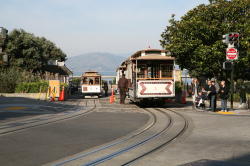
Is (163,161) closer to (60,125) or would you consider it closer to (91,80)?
(60,125)

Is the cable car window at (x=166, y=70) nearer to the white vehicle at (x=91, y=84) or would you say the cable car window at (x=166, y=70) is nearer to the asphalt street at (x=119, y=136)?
the asphalt street at (x=119, y=136)

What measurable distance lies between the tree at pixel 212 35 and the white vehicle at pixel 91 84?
867cm

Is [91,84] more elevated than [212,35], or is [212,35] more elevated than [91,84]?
[212,35]

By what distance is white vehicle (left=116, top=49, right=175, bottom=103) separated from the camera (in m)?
17.9

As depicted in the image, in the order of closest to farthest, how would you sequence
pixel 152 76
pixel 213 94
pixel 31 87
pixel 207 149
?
pixel 207 149 < pixel 213 94 < pixel 152 76 < pixel 31 87

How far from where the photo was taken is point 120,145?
292 inches

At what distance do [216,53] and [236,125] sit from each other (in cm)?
1508

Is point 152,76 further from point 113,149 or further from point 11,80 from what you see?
point 11,80

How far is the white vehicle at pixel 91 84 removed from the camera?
1271 inches

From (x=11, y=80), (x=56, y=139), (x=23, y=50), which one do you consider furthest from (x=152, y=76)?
(x=23, y=50)

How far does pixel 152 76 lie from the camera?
18.6 meters

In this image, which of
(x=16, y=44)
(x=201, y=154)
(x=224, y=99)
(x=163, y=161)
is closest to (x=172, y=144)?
(x=201, y=154)

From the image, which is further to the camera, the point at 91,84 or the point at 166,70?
the point at 91,84

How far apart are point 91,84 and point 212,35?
13176 mm
